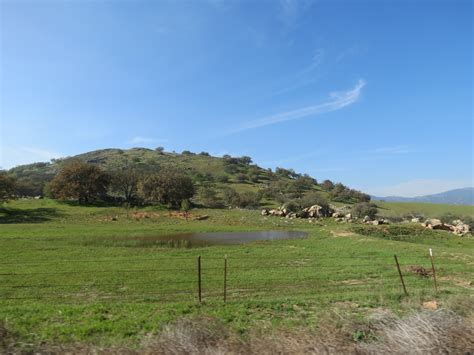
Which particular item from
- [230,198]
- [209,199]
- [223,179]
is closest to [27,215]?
[209,199]

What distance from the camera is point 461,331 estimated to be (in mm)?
6234

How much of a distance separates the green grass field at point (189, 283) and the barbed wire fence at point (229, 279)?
0.16 feet

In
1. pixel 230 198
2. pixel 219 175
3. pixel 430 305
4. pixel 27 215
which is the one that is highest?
pixel 219 175

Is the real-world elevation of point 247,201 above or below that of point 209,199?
below

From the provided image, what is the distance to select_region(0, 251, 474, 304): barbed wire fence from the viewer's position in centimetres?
1338

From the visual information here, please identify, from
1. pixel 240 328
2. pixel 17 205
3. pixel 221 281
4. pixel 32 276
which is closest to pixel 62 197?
pixel 17 205

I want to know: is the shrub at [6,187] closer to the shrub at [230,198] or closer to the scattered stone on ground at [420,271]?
the shrub at [230,198]

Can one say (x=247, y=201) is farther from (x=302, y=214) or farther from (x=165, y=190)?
(x=302, y=214)

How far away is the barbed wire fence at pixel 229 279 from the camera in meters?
13.4

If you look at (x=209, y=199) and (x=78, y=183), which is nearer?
(x=78, y=183)

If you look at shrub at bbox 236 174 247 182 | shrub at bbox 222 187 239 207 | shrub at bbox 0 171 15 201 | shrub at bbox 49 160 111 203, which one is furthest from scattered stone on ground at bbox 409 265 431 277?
shrub at bbox 236 174 247 182

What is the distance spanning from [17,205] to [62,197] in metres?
6.99

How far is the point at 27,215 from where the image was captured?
5094 centimetres

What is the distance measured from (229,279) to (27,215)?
149 ft
